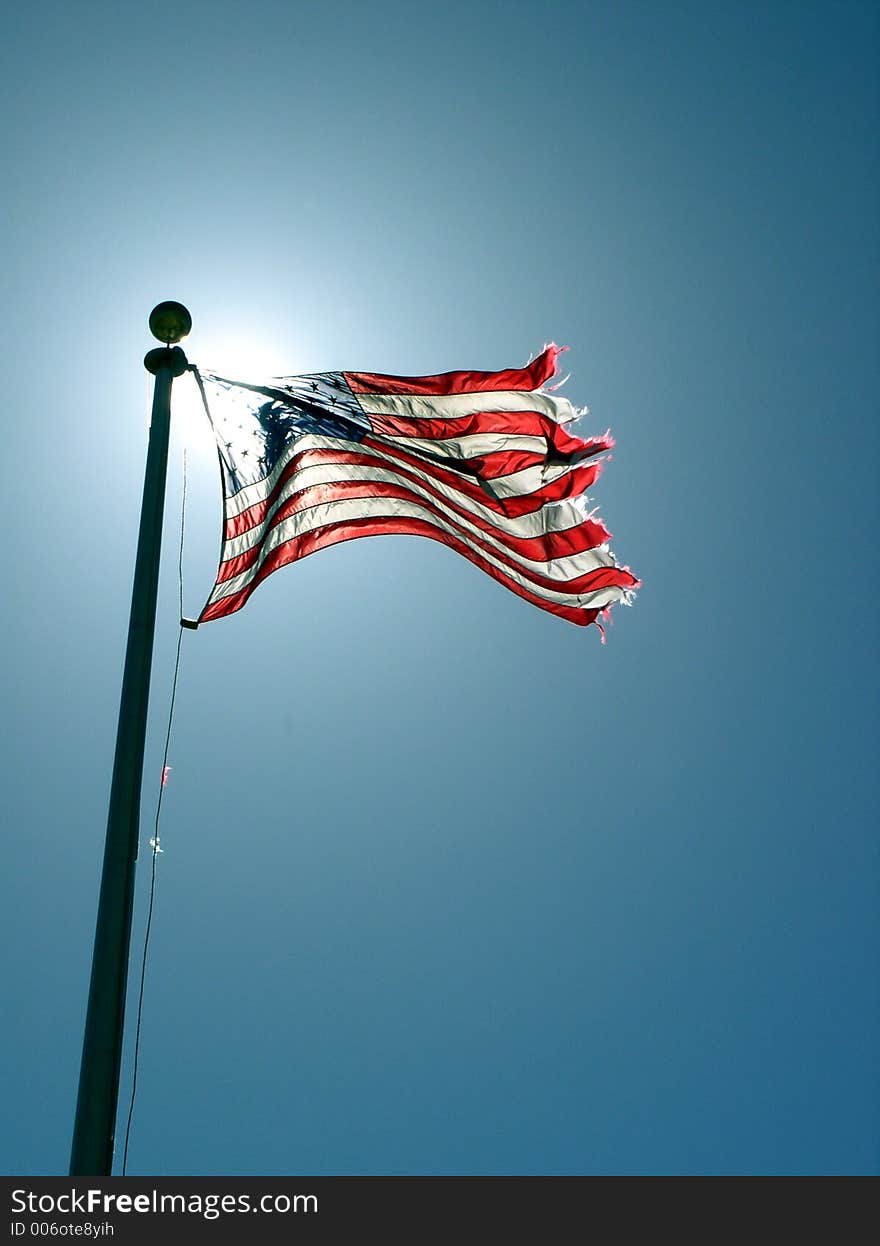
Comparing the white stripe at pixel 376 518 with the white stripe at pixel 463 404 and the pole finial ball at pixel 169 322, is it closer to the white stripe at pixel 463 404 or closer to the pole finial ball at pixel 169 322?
the white stripe at pixel 463 404

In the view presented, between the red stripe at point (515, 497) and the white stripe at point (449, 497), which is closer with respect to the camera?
the white stripe at point (449, 497)

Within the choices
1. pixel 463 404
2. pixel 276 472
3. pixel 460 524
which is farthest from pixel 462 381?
pixel 276 472

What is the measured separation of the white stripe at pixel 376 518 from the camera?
30.2 feet

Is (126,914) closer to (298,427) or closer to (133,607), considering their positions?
(133,607)

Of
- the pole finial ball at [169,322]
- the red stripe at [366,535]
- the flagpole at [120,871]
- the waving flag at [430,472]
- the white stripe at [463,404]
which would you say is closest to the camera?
the flagpole at [120,871]

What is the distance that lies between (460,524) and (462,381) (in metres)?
1.63

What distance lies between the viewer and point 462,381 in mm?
11195

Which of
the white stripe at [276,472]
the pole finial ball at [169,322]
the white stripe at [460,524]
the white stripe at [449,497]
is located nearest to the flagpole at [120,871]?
the pole finial ball at [169,322]

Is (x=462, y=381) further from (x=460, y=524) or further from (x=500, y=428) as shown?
(x=460, y=524)

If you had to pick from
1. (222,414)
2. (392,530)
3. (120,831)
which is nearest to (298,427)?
(222,414)

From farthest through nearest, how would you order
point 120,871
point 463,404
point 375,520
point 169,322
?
point 463,404, point 375,520, point 169,322, point 120,871

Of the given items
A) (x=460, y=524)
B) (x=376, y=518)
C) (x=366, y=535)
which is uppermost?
(x=460, y=524)

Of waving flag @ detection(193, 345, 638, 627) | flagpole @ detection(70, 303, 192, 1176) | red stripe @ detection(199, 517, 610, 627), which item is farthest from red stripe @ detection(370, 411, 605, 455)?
flagpole @ detection(70, 303, 192, 1176)

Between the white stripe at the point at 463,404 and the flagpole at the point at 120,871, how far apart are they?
3209 mm
